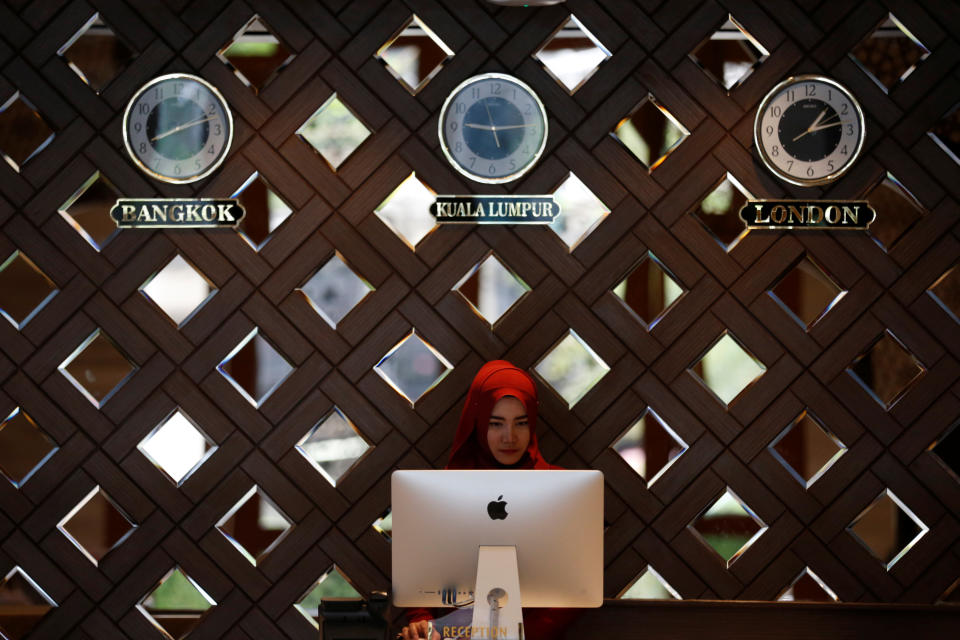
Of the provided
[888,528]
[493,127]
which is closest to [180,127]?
[493,127]

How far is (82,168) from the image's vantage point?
10.1 feet

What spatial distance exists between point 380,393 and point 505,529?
1.11 metres

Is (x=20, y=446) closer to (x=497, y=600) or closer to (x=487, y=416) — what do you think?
(x=487, y=416)

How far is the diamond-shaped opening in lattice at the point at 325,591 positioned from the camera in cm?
302

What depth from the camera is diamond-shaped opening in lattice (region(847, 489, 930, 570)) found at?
118 inches

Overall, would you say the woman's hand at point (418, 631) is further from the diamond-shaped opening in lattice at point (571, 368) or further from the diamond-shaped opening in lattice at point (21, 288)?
the diamond-shaped opening in lattice at point (21, 288)

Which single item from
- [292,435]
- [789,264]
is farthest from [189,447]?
[789,264]

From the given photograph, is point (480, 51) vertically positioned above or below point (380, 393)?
above

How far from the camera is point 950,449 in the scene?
119 inches

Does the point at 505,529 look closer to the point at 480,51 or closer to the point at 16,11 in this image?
the point at 480,51

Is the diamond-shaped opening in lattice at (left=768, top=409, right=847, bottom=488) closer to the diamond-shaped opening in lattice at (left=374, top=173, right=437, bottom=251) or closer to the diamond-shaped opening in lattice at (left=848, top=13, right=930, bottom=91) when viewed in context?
the diamond-shaped opening in lattice at (left=848, top=13, right=930, bottom=91)

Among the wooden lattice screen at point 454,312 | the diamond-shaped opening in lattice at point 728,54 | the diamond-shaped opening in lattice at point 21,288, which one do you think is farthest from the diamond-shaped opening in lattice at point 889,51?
the diamond-shaped opening in lattice at point 21,288

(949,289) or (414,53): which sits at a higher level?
(414,53)

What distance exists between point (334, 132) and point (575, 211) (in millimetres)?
960
